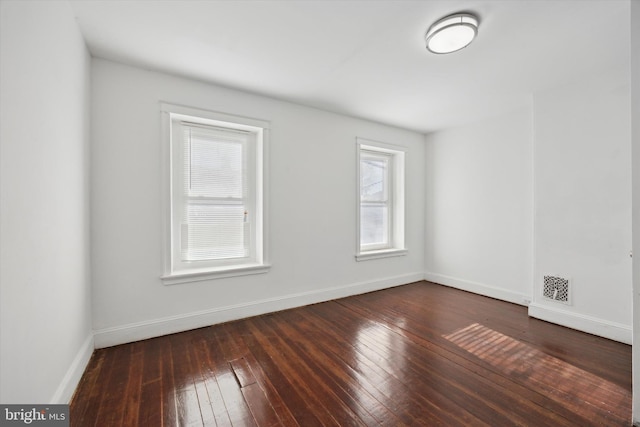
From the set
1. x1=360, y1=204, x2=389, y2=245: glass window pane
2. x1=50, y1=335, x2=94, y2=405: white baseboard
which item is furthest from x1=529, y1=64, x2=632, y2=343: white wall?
x1=50, y1=335, x2=94, y2=405: white baseboard

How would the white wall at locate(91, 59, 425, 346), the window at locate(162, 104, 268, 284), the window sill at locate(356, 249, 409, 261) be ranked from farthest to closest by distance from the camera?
the window sill at locate(356, 249, 409, 261)
the window at locate(162, 104, 268, 284)
the white wall at locate(91, 59, 425, 346)

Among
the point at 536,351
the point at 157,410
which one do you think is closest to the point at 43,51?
the point at 157,410

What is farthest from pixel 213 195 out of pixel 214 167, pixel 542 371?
pixel 542 371

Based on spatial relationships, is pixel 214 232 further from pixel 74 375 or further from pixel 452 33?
pixel 452 33

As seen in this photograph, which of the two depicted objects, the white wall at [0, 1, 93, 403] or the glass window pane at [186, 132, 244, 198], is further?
the glass window pane at [186, 132, 244, 198]

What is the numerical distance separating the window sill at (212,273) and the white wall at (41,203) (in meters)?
0.69

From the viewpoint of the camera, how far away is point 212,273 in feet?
9.23

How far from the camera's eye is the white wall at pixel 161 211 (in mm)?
2377

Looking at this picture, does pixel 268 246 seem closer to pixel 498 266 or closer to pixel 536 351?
pixel 536 351

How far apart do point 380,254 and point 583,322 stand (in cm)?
225

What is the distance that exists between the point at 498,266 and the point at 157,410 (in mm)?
4036

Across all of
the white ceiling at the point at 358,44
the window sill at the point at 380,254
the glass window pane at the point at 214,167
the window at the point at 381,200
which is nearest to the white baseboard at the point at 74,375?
the glass window pane at the point at 214,167

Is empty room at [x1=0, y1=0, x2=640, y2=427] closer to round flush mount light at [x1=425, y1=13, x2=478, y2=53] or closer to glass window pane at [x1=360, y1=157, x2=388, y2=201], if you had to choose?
round flush mount light at [x1=425, y1=13, x2=478, y2=53]

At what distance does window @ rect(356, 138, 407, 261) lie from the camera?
4.21 m
